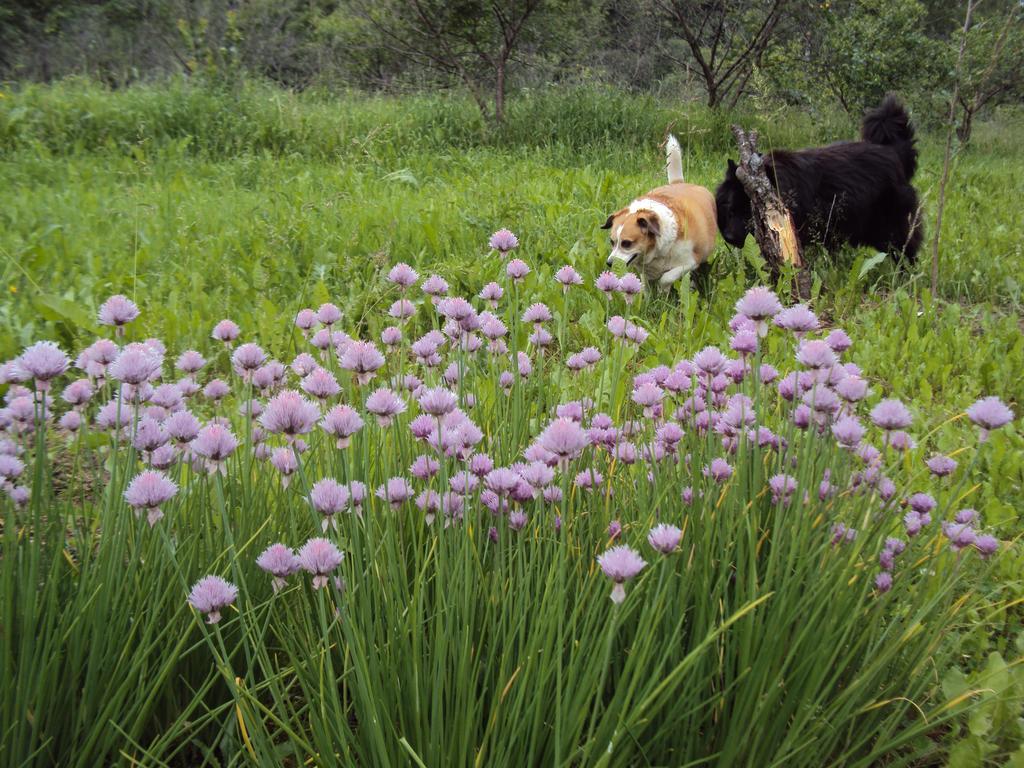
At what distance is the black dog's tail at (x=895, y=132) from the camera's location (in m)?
5.27

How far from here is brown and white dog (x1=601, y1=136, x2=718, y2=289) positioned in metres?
3.98

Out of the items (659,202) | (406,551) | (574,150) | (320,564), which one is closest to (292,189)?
(659,202)

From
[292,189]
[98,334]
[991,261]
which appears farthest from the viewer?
[292,189]

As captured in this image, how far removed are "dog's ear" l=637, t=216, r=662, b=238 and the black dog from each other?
731 mm

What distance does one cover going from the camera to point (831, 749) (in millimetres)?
1014

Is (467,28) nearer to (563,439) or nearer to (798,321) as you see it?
(798,321)

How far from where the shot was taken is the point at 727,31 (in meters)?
12.4

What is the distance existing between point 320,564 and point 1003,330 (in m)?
3.62

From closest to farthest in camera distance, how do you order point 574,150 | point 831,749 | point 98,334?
Result: point 831,749, point 98,334, point 574,150

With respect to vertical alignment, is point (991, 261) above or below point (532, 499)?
below

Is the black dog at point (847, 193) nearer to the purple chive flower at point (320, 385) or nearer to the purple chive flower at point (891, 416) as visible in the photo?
the purple chive flower at point (891, 416)

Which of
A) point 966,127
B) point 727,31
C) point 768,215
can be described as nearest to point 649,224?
point 768,215

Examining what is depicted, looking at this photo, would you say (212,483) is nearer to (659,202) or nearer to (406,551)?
(406,551)

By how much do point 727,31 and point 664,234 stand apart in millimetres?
10188
